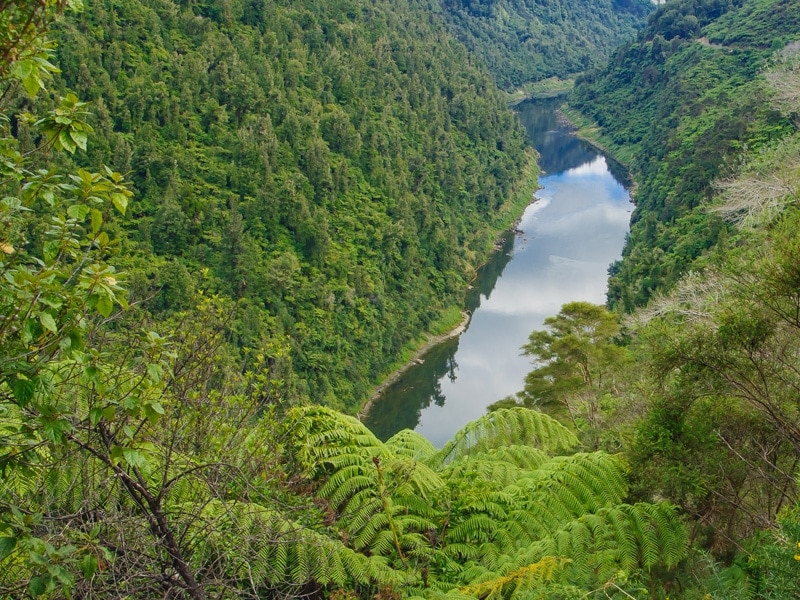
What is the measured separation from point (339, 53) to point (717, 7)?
155 feet

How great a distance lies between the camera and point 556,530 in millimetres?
5727

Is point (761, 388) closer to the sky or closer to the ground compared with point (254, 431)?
closer to the sky

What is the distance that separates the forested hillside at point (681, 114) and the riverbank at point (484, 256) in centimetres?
932

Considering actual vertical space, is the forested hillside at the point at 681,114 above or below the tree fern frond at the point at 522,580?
above

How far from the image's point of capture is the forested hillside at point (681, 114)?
35.6m

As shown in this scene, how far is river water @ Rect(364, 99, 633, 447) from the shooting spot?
33.7 m

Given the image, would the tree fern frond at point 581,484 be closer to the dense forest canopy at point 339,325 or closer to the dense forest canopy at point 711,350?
the dense forest canopy at point 339,325

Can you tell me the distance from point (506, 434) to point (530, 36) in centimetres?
11898

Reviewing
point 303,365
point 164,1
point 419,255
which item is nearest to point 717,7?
point 419,255

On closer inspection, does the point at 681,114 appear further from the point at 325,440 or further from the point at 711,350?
the point at 325,440

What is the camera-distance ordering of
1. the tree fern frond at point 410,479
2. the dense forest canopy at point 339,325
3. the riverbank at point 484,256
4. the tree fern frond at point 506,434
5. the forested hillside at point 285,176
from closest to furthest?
the dense forest canopy at point 339,325
the tree fern frond at point 410,479
the tree fern frond at point 506,434
the forested hillside at point 285,176
the riverbank at point 484,256

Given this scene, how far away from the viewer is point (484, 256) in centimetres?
5069

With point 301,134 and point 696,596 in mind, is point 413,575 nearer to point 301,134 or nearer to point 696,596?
point 696,596

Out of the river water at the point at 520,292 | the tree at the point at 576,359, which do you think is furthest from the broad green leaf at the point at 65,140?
the river water at the point at 520,292
